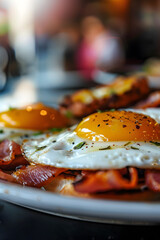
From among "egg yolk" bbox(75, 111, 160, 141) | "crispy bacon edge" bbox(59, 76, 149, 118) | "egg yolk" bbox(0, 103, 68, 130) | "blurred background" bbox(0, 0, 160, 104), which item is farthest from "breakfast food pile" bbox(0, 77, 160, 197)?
"blurred background" bbox(0, 0, 160, 104)

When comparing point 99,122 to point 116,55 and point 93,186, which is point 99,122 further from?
point 116,55

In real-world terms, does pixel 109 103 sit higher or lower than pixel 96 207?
lower

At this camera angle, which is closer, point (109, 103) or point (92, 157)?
point (92, 157)

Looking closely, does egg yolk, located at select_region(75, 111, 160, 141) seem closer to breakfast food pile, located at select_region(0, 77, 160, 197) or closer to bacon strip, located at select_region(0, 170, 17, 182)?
breakfast food pile, located at select_region(0, 77, 160, 197)

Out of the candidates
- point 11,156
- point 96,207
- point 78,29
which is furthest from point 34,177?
point 78,29

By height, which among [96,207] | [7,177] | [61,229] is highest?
[96,207]

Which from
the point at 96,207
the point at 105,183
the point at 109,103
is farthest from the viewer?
the point at 109,103

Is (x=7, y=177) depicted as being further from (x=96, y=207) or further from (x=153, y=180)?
(x=153, y=180)

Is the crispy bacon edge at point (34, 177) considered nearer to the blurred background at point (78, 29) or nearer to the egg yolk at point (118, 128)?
the egg yolk at point (118, 128)
